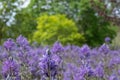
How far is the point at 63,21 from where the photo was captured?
2383 centimetres

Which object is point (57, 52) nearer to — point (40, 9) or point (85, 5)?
point (85, 5)

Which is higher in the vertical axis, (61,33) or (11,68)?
(11,68)

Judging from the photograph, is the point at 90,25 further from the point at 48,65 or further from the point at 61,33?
the point at 48,65

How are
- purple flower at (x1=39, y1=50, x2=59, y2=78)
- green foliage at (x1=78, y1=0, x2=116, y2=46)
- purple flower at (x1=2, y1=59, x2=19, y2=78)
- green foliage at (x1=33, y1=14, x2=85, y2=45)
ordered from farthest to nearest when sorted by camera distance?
green foliage at (x1=78, y1=0, x2=116, y2=46) < green foliage at (x1=33, y1=14, x2=85, y2=45) < purple flower at (x1=2, y1=59, x2=19, y2=78) < purple flower at (x1=39, y1=50, x2=59, y2=78)

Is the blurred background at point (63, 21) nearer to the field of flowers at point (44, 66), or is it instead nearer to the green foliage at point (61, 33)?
the green foliage at point (61, 33)

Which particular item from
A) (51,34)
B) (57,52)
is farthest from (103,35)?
(57,52)

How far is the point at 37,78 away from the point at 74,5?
74.9 feet

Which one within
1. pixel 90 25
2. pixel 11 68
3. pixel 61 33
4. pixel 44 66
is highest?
pixel 44 66

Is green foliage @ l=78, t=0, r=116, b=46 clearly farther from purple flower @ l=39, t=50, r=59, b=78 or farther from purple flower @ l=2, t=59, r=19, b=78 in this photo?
purple flower @ l=39, t=50, r=59, b=78

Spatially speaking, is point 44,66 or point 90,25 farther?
point 90,25

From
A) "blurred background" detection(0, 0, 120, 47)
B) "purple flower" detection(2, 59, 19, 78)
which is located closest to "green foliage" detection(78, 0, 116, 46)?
"blurred background" detection(0, 0, 120, 47)

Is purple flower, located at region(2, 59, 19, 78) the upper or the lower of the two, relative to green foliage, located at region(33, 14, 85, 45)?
upper

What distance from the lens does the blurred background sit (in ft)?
70.8

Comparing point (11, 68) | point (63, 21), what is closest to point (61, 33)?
point (63, 21)
